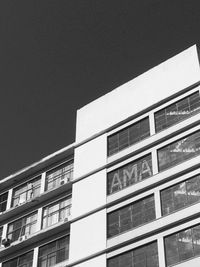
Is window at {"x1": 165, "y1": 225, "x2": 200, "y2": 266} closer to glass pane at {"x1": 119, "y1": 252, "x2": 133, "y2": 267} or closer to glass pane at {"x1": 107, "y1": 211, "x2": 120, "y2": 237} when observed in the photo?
glass pane at {"x1": 119, "y1": 252, "x2": 133, "y2": 267}

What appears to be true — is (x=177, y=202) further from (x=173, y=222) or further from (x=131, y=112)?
(x=131, y=112)

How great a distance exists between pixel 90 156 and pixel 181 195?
703cm

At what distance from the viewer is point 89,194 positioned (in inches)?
A: 1335

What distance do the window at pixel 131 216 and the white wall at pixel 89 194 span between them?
117 centimetres

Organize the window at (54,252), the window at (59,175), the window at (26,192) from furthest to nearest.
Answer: the window at (26,192)
the window at (59,175)
the window at (54,252)

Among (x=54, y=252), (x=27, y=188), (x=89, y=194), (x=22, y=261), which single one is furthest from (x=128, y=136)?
(x=22, y=261)

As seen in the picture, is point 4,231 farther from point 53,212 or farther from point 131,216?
point 131,216

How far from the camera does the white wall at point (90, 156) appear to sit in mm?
35000

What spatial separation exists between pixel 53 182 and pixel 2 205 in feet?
13.0

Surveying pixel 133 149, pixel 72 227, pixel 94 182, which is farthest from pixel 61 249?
pixel 133 149

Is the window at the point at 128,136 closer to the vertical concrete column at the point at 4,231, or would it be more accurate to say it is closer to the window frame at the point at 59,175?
the window frame at the point at 59,175

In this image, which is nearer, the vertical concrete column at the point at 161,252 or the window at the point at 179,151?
the vertical concrete column at the point at 161,252

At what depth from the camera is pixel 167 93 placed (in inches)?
1353

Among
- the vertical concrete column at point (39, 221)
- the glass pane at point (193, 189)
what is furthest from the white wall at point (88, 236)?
the glass pane at point (193, 189)
